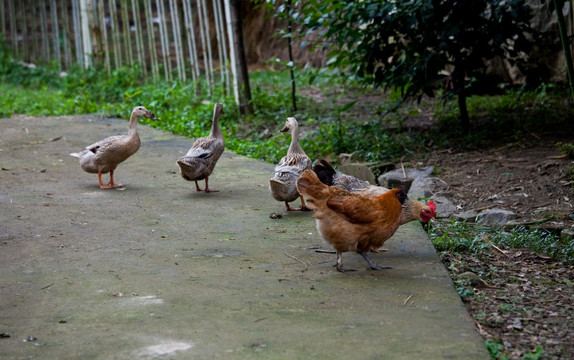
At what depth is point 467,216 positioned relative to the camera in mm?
6066

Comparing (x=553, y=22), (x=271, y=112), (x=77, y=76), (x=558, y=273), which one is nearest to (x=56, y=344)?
(x=558, y=273)

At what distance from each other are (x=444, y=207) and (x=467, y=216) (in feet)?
1.11

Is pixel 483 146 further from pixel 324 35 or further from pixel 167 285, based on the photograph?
pixel 167 285

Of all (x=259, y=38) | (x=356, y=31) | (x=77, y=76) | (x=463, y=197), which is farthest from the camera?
(x=259, y=38)

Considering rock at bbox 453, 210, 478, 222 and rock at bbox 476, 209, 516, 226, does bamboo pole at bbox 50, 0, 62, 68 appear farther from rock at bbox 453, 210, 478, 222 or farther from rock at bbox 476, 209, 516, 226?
rock at bbox 476, 209, 516, 226

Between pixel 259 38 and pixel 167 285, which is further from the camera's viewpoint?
pixel 259 38

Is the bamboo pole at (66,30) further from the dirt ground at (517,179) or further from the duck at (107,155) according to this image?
the dirt ground at (517,179)

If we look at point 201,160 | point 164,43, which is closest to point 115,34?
point 164,43

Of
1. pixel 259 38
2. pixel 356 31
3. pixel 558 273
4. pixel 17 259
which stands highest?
pixel 259 38

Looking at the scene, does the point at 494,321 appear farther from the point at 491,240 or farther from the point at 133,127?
the point at 133,127

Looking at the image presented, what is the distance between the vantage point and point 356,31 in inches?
315

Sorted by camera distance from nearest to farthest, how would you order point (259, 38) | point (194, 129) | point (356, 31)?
1. point (356, 31)
2. point (194, 129)
3. point (259, 38)

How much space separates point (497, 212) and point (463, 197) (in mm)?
836

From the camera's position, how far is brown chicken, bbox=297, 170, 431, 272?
178 inches
